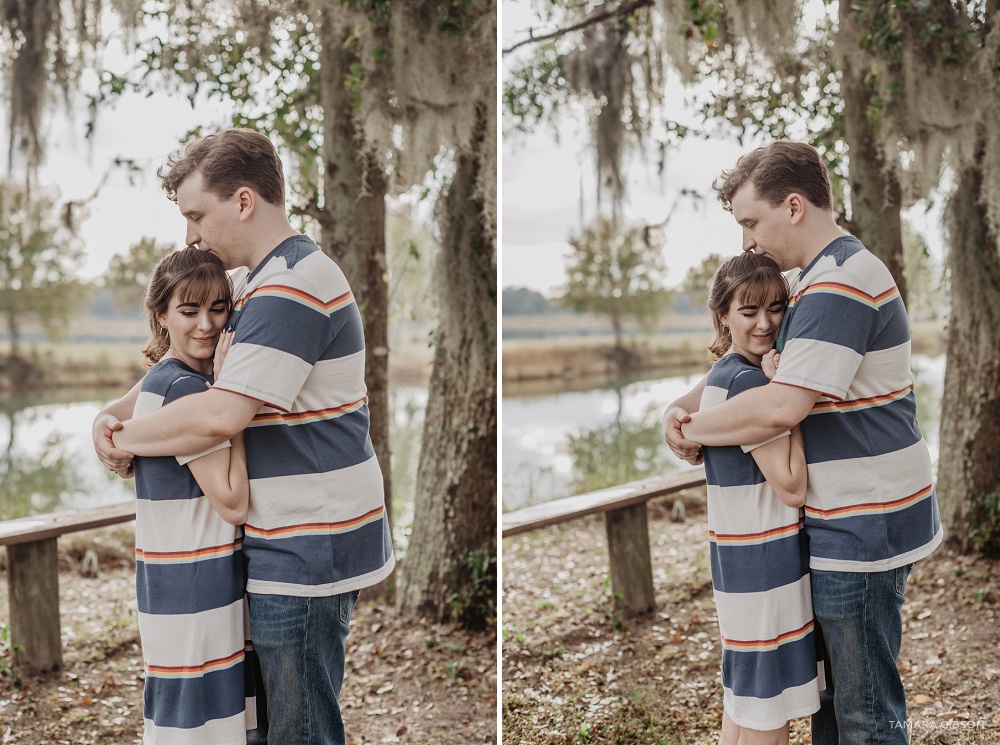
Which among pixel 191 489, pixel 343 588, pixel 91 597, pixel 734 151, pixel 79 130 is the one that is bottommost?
pixel 91 597

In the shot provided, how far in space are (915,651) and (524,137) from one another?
270 cm

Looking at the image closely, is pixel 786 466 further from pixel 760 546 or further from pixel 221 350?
pixel 221 350

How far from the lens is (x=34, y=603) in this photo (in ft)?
9.21

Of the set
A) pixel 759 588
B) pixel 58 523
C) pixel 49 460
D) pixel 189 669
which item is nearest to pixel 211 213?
pixel 189 669

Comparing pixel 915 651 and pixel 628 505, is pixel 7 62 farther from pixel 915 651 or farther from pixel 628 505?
pixel 915 651

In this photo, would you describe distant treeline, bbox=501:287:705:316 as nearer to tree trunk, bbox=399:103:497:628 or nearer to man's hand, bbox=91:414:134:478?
tree trunk, bbox=399:103:497:628

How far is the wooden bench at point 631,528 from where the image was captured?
3012 millimetres

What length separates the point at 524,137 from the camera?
12.7ft

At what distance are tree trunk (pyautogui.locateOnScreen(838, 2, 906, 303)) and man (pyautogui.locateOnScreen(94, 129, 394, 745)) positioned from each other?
7.73 ft

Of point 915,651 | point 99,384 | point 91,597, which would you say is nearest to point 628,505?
point 915,651

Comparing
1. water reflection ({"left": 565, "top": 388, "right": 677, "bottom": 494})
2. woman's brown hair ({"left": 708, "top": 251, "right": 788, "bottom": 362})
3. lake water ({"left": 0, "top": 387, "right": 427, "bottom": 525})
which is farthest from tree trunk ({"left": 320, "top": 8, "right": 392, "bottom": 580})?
water reflection ({"left": 565, "top": 388, "right": 677, "bottom": 494})

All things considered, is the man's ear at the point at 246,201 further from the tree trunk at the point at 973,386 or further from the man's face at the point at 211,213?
the tree trunk at the point at 973,386

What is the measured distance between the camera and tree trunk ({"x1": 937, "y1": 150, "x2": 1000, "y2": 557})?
326cm

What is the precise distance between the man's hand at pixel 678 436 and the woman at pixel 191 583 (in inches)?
34.3
